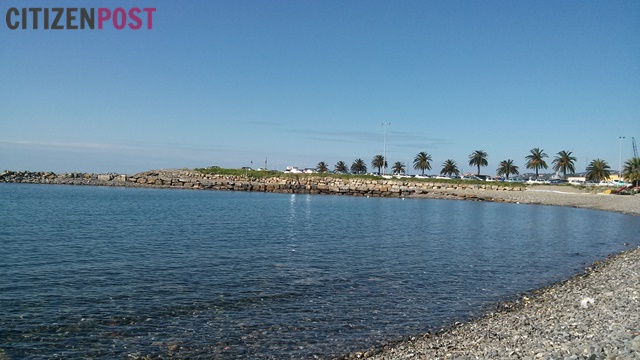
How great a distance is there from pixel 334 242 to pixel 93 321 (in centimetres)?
1891

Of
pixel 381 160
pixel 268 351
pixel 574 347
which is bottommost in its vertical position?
pixel 268 351

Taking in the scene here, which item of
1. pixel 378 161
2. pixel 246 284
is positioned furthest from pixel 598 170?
pixel 246 284

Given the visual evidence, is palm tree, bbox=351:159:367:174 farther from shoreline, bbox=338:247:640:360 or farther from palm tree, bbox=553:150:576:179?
shoreline, bbox=338:247:640:360

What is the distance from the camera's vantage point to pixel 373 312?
15141mm

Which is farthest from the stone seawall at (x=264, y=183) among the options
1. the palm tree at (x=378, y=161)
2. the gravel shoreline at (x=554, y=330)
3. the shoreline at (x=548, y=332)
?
the shoreline at (x=548, y=332)

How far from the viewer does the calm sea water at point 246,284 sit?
12.3 meters

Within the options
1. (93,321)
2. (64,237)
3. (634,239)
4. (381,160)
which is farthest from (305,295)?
(381,160)

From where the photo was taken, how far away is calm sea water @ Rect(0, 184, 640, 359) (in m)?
12.3

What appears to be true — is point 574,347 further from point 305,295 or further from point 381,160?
point 381,160

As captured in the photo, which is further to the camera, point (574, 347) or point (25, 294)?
point (25, 294)

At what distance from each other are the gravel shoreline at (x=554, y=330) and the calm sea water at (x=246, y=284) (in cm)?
106

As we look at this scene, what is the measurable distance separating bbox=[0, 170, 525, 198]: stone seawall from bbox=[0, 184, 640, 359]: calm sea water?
71.3 metres

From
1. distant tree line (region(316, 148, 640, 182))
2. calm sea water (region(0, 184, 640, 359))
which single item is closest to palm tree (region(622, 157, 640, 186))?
distant tree line (region(316, 148, 640, 182))

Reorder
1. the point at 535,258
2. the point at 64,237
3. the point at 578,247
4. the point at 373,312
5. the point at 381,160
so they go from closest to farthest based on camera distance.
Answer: the point at 373,312 < the point at 535,258 < the point at 64,237 < the point at 578,247 < the point at 381,160
